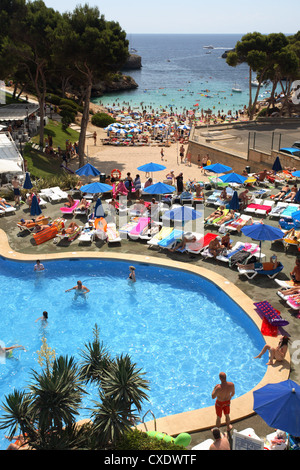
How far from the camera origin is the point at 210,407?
913 centimetres

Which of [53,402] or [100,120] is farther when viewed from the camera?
[100,120]

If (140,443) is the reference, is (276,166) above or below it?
above

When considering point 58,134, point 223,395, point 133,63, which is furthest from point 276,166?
point 133,63

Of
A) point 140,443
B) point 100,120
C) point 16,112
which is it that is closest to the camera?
point 140,443

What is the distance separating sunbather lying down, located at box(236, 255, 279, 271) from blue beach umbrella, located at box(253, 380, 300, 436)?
660 cm

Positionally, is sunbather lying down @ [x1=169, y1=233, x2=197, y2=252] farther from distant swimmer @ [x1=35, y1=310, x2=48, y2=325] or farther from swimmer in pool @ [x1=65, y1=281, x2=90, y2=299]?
distant swimmer @ [x1=35, y1=310, x2=48, y2=325]

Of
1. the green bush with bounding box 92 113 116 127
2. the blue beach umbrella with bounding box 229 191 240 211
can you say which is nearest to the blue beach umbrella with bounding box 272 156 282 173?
the blue beach umbrella with bounding box 229 191 240 211

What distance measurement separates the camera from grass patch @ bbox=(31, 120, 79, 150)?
35.4 m

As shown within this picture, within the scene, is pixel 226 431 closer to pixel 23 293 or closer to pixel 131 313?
pixel 131 313

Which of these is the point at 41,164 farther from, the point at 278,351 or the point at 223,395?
Answer: the point at 223,395

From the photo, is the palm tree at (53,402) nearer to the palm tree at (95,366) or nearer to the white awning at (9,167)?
the palm tree at (95,366)

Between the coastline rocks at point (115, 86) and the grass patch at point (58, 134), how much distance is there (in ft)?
159

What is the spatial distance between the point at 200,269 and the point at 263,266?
2.17 metres

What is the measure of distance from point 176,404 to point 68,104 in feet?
146
